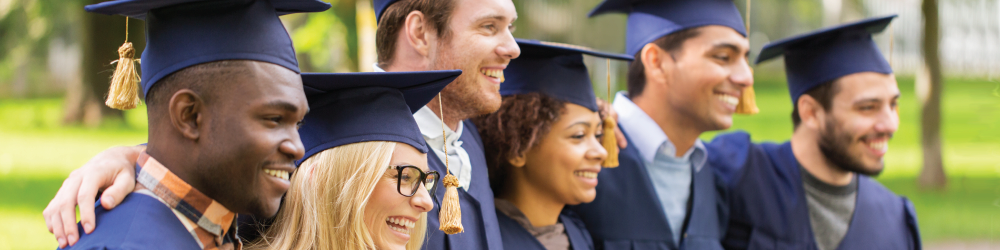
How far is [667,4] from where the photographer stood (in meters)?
4.02

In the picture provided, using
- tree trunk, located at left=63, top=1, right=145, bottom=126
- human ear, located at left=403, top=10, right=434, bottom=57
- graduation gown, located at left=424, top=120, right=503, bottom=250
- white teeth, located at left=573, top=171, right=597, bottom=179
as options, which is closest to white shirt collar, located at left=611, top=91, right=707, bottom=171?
white teeth, located at left=573, top=171, right=597, bottom=179

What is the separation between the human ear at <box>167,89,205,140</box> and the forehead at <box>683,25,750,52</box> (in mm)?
2721

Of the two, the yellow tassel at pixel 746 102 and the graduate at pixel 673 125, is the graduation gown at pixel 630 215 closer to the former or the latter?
the graduate at pixel 673 125

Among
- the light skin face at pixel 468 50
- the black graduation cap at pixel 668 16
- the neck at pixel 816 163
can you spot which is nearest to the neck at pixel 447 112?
the light skin face at pixel 468 50

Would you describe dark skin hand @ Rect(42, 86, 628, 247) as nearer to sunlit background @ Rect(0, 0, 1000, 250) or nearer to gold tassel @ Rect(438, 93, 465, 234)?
gold tassel @ Rect(438, 93, 465, 234)

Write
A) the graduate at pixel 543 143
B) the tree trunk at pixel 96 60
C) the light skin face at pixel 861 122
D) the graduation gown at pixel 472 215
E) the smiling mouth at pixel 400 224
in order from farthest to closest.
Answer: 1. the tree trunk at pixel 96 60
2. the light skin face at pixel 861 122
3. the graduate at pixel 543 143
4. the graduation gown at pixel 472 215
5. the smiling mouth at pixel 400 224

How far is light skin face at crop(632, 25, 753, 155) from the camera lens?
151 inches

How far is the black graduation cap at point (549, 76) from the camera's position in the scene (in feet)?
10.9

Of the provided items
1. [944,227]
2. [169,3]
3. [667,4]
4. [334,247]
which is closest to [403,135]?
[334,247]

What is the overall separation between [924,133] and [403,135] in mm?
8625

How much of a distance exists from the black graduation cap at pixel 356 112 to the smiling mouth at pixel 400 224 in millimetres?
226

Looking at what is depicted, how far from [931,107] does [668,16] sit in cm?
643

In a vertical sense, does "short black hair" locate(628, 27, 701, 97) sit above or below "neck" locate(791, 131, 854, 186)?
above

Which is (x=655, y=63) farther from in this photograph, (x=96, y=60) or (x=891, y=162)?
(x=891, y=162)
